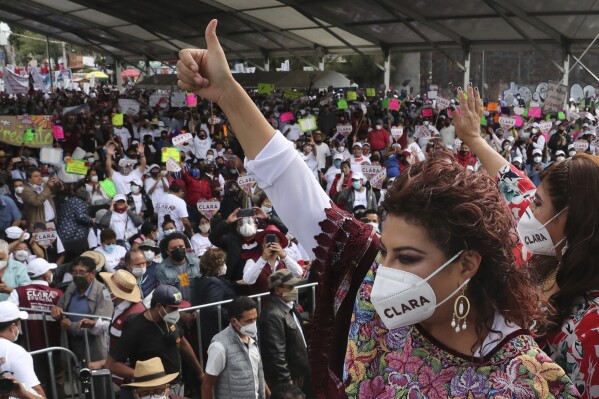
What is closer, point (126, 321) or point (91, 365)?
point (126, 321)

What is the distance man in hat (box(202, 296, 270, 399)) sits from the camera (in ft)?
14.8

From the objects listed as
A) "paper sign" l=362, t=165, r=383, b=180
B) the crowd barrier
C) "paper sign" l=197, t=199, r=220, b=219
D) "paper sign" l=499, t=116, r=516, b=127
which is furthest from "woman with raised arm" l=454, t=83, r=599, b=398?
"paper sign" l=499, t=116, r=516, b=127

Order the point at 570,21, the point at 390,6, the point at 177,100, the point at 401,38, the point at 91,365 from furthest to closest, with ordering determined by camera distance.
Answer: the point at 177,100, the point at 401,38, the point at 390,6, the point at 570,21, the point at 91,365

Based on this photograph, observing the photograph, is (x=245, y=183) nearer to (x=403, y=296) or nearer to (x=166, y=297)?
(x=166, y=297)

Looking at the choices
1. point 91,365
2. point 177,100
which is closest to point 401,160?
point 91,365

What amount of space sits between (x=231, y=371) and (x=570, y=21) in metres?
12.9

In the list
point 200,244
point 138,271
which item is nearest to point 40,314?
point 138,271

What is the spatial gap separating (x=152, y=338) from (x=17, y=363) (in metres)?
0.85

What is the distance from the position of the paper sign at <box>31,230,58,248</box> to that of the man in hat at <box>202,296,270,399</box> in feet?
13.5

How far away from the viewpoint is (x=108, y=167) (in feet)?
35.7

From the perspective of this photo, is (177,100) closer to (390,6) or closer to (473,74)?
(390,6)

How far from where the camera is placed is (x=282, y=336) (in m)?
4.79

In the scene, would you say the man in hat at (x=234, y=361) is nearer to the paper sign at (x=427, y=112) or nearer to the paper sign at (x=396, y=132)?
the paper sign at (x=396, y=132)

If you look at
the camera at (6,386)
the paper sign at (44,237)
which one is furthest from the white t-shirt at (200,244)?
the camera at (6,386)
